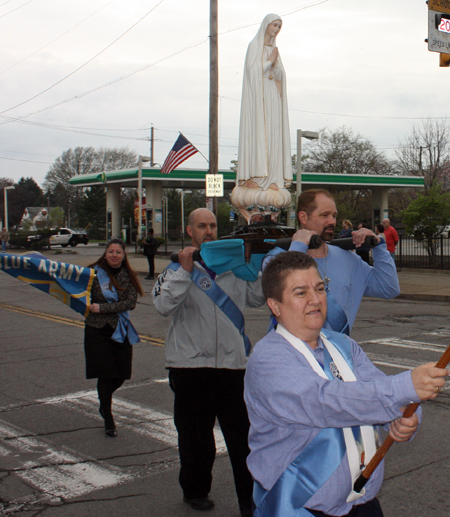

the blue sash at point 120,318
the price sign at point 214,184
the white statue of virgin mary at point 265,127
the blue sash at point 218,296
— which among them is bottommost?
the blue sash at point 120,318

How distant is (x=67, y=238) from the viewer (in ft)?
172

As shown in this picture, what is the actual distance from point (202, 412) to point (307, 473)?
1869 millimetres

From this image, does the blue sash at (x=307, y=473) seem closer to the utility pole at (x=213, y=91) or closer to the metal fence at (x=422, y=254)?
Answer: the utility pole at (x=213, y=91)

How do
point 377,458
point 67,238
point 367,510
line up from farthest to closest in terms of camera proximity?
point 67,238 < point 367,510 < point 377,458

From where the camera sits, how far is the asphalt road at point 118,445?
4.04 metres

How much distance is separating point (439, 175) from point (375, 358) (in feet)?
130

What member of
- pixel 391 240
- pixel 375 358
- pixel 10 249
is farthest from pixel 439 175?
pixel 375 358

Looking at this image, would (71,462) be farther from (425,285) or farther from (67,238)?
(67,238)

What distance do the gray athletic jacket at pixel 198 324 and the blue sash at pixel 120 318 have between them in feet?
5.75

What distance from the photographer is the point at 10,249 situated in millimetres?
42938

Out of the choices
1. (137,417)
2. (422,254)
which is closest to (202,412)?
(137,417)

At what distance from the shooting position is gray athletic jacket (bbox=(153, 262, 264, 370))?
3.84m

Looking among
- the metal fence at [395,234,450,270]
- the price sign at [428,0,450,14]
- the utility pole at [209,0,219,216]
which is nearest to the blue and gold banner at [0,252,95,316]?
the price sign at [428,0,450,14]

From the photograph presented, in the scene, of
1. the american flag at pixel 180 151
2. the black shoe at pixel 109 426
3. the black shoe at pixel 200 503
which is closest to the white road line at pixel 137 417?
the black shoe at pixel 109 426
